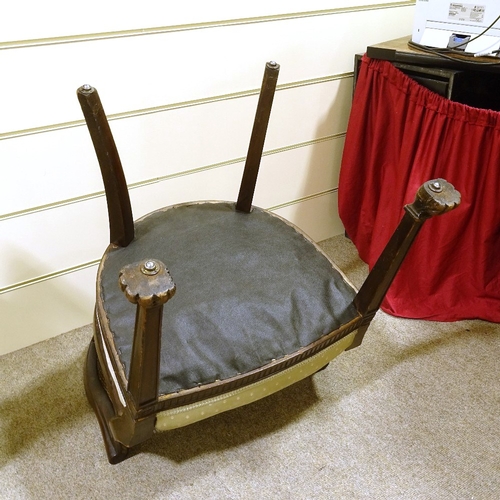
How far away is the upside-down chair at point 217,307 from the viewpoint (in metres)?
0.83

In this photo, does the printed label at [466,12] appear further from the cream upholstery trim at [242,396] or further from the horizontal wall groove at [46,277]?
the horizontal wall groove at [46,277]

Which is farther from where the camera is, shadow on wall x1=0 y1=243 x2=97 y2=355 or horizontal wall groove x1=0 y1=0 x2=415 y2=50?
shadow on wall x1=0 y1=243 x2=97 y2=355

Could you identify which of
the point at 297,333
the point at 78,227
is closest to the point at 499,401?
the point at 297,333

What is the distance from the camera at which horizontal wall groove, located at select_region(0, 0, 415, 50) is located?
0.99m

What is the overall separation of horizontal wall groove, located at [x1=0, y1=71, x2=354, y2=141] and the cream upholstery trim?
649 mm

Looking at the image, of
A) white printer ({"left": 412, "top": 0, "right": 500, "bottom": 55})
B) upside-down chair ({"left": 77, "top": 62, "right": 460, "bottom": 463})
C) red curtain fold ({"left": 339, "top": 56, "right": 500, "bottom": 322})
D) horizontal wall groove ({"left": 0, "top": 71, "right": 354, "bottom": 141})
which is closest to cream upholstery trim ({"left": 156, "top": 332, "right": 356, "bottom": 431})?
upside-down chair ({"left": 77, "top": 62, "right": 460, "bottom": 463})

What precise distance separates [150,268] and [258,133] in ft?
1.95

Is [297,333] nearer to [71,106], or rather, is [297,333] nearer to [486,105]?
[71,106]

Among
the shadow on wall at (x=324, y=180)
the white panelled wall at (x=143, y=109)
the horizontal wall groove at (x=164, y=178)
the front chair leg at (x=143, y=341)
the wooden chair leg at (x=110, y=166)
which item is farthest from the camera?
the shadow on wall at (x=324, y=180)

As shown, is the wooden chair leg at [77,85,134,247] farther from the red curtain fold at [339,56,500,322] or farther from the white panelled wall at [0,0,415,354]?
the red curtain fold at [339,56,500,322]

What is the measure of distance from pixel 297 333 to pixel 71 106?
0.67 m

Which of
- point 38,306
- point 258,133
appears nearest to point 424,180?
point 258,133

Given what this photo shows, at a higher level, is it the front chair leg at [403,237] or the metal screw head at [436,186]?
the metal screw head at [436,186]

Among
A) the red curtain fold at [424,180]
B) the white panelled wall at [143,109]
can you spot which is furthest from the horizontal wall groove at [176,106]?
the red curtain fold at [424,180]
